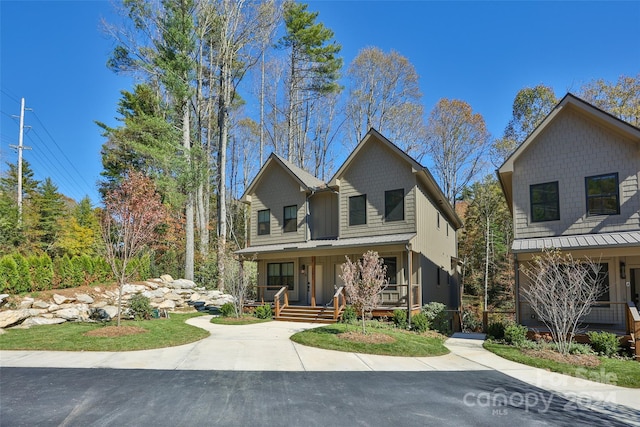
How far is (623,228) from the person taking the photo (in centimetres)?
1234

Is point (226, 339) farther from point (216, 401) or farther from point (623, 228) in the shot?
point (623, 228)

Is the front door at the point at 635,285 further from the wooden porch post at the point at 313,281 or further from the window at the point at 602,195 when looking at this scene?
the wooden porch post at the point at 313,281

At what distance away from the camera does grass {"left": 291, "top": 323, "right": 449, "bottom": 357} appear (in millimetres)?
10320

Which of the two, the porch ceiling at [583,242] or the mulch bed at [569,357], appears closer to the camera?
the mulch bed at [569,357]

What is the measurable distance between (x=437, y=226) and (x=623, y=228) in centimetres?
855

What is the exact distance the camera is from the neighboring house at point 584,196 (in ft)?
40.2

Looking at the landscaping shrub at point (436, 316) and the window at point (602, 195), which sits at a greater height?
the window at point (602, 195)

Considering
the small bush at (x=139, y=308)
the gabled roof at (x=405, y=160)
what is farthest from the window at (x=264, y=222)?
the small bush at (x=139, y=308)

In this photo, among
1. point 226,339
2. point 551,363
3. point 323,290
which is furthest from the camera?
point 323,290

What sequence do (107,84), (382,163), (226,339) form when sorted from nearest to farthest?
(226,339) < (382,163) < (107,84)

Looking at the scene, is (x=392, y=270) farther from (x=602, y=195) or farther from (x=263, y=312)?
(x=602, y=195)

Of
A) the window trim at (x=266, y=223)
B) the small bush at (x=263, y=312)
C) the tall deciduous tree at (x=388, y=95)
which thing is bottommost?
the small bush at (x=263, y=312)

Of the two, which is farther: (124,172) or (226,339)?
(124,172)

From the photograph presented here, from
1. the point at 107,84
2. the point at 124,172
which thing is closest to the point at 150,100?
the point at 107,84
